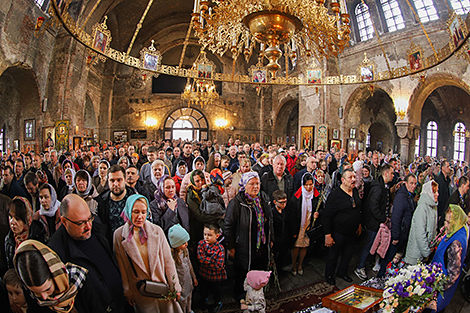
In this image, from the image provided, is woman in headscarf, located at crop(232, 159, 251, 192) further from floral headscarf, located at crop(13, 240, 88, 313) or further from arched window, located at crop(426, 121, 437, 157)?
arched window, located at crop(426, 121, 437, 157)

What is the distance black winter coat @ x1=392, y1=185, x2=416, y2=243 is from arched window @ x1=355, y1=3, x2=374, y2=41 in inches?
588

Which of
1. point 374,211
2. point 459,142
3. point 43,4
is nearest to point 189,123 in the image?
point 43,4

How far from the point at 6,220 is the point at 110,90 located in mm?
19828

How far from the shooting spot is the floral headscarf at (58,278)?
1604 mm

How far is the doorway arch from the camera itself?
72.1 ft

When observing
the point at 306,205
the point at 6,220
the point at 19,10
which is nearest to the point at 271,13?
the point at 306,205

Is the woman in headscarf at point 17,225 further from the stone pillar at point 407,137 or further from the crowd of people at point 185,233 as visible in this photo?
the stone pillar at point 407,137

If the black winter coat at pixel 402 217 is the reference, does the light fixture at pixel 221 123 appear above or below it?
above

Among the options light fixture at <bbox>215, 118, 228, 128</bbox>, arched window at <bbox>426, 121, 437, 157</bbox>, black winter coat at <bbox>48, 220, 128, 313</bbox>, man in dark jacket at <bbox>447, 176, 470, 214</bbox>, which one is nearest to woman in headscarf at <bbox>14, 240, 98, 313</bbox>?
black winter coat at <bbox>48, 220, 128, 313</bbox>

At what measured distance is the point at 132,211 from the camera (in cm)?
232

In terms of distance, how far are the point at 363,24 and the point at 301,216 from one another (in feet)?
52.7

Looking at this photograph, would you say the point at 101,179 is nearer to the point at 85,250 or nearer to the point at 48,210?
the point at 48,210

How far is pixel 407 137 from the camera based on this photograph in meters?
14.6

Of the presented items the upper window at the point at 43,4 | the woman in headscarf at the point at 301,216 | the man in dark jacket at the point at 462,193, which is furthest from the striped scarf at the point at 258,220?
the upper window at the point at 43,4
